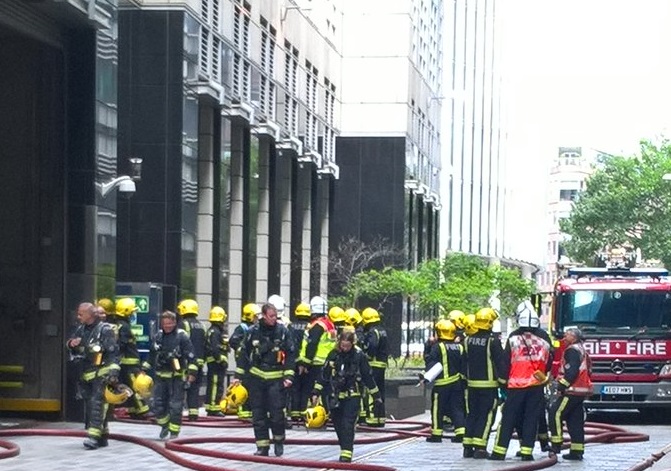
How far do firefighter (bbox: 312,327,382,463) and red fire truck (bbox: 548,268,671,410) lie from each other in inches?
389

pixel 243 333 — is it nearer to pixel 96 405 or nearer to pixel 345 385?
pixel 96 405

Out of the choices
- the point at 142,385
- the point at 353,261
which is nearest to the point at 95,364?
the point at 142,385

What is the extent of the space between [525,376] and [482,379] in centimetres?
67

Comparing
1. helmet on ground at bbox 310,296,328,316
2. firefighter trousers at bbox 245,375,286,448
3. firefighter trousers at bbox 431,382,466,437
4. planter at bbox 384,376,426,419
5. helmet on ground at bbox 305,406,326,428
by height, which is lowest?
planter at bbox 384,376,426,419

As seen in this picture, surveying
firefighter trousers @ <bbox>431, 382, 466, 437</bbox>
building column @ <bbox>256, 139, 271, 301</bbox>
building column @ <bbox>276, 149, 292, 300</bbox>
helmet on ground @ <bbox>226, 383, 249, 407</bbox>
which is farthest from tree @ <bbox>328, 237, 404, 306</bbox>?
firefighter trousers @ <bbox>431, 382, 466, 437</bbox>

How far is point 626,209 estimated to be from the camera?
11419cm

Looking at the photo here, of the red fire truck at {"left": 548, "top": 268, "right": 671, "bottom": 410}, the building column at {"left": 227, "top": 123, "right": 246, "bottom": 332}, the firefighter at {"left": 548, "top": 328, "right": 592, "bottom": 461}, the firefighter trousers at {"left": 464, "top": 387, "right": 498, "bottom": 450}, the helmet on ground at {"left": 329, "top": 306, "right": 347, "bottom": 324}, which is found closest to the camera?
the firefighter trousers at {"left": 464, "top": 387, "right": 498, "bottom": 450}

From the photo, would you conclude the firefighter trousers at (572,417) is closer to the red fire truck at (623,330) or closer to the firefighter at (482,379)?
the firefighter at (482,379)

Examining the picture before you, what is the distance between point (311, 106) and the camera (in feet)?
183

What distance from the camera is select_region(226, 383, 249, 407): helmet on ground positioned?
93.9 feet

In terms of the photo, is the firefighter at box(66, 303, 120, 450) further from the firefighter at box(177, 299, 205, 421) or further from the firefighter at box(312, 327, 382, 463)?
the firefighter at box(177, 299, 205, 421)

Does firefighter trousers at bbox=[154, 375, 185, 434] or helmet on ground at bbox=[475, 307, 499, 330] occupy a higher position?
helmet on ground at bbox=[475, 307, 499, 330]

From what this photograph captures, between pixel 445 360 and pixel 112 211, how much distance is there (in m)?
6.03

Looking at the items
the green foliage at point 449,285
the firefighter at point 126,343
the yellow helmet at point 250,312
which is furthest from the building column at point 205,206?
the green foliage at point 449,285
